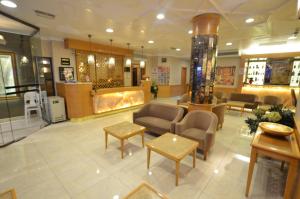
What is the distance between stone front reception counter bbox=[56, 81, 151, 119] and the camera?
4.90 m

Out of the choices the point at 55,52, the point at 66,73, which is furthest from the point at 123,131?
the point at 55,52

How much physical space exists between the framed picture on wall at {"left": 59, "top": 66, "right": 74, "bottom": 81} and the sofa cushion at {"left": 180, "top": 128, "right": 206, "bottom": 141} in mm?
5019

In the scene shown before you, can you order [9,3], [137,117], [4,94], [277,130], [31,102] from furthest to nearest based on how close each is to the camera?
[31,102] → [4,94] → [137,117] → [9,3] → [277,130]

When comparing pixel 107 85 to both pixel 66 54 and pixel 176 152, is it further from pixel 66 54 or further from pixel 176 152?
pixel 176 152

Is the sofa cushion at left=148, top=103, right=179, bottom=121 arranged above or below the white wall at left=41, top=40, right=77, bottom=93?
below

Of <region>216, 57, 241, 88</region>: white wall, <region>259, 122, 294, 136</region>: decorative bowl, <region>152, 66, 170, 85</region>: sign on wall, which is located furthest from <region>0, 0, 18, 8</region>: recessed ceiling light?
<region>216, 57, 241, 88</region>: white wall

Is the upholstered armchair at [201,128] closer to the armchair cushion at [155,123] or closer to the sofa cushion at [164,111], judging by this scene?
the armchair cushion at [155,123]

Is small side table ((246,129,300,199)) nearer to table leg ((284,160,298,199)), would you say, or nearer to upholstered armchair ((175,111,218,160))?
table leg ((284,160,298,199))

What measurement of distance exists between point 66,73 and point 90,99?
162 cm

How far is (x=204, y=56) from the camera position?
3.29 meters

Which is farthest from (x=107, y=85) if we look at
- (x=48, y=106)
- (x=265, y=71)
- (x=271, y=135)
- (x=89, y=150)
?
(x=265, y=71)

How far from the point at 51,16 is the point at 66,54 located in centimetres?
248

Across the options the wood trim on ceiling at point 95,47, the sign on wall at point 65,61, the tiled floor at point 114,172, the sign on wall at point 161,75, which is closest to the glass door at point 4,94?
the tiled floor at point 114,172

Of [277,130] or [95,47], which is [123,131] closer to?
[277,130]
